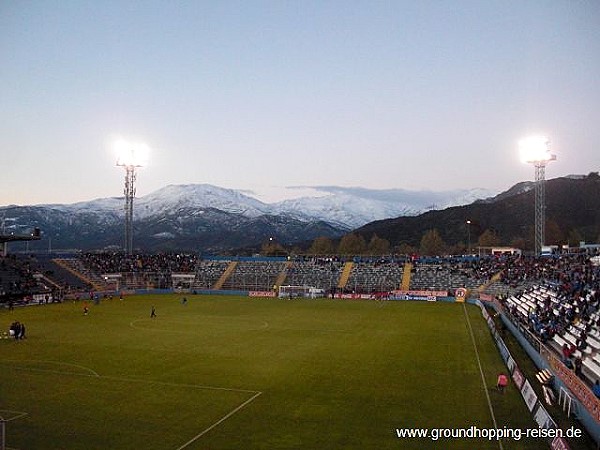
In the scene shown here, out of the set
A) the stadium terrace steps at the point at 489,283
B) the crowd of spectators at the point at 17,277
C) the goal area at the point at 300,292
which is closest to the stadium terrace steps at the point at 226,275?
the goal area at the point at 300,292

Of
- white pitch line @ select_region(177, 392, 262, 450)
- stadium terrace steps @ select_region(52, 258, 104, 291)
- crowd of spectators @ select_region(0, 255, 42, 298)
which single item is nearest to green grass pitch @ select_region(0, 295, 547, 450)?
white pitch line @ select_region(177, 392, 262, 450)

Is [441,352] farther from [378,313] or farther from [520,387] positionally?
[378,313]

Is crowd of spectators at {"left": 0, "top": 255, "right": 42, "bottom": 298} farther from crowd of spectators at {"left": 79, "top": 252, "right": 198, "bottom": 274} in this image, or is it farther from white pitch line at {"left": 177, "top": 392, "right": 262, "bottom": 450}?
white pitch line at {"left": 177, "top": 392, "right": 262, "bottom": 450}

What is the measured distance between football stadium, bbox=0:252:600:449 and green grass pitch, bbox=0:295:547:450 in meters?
0.09

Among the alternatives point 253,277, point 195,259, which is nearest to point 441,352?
point 253,277

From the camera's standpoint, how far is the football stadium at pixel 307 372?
1528 centimetres

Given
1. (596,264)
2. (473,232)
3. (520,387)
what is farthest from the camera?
(473,232)

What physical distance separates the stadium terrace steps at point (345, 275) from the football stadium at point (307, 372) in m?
14.2

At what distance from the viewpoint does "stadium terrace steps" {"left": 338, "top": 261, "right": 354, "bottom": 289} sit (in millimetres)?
71688

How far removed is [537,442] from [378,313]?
3290 cm

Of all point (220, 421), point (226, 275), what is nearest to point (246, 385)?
point (220, 421)

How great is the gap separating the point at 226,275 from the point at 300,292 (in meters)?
14.6

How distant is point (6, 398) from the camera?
18.6 meters

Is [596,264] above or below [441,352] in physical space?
above
